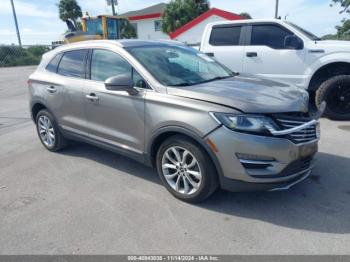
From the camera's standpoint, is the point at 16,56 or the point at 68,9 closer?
the point at 16,56

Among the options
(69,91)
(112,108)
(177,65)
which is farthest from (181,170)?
(69,91)

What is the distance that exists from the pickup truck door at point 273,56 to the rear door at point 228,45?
0.54ft

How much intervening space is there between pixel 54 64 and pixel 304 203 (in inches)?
162

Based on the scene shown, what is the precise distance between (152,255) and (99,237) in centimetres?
58

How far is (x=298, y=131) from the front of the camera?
3.05m

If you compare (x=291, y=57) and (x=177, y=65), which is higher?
(x=177, y=65)

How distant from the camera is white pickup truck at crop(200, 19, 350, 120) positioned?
240 inches

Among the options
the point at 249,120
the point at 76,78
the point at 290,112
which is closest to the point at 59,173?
the point at 76,78

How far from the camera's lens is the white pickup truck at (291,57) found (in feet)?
20.0

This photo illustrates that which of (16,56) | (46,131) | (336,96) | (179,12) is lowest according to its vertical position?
(16,56)

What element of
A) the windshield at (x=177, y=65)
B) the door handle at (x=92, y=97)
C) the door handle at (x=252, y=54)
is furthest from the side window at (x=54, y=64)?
the door handle at (x=252, y=54)

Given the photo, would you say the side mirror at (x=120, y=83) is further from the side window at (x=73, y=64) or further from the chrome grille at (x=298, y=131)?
the chrome grille at (x=298, y=131)

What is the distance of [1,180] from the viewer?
14.2ft

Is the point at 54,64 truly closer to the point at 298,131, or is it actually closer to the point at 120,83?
the point at 120,83
